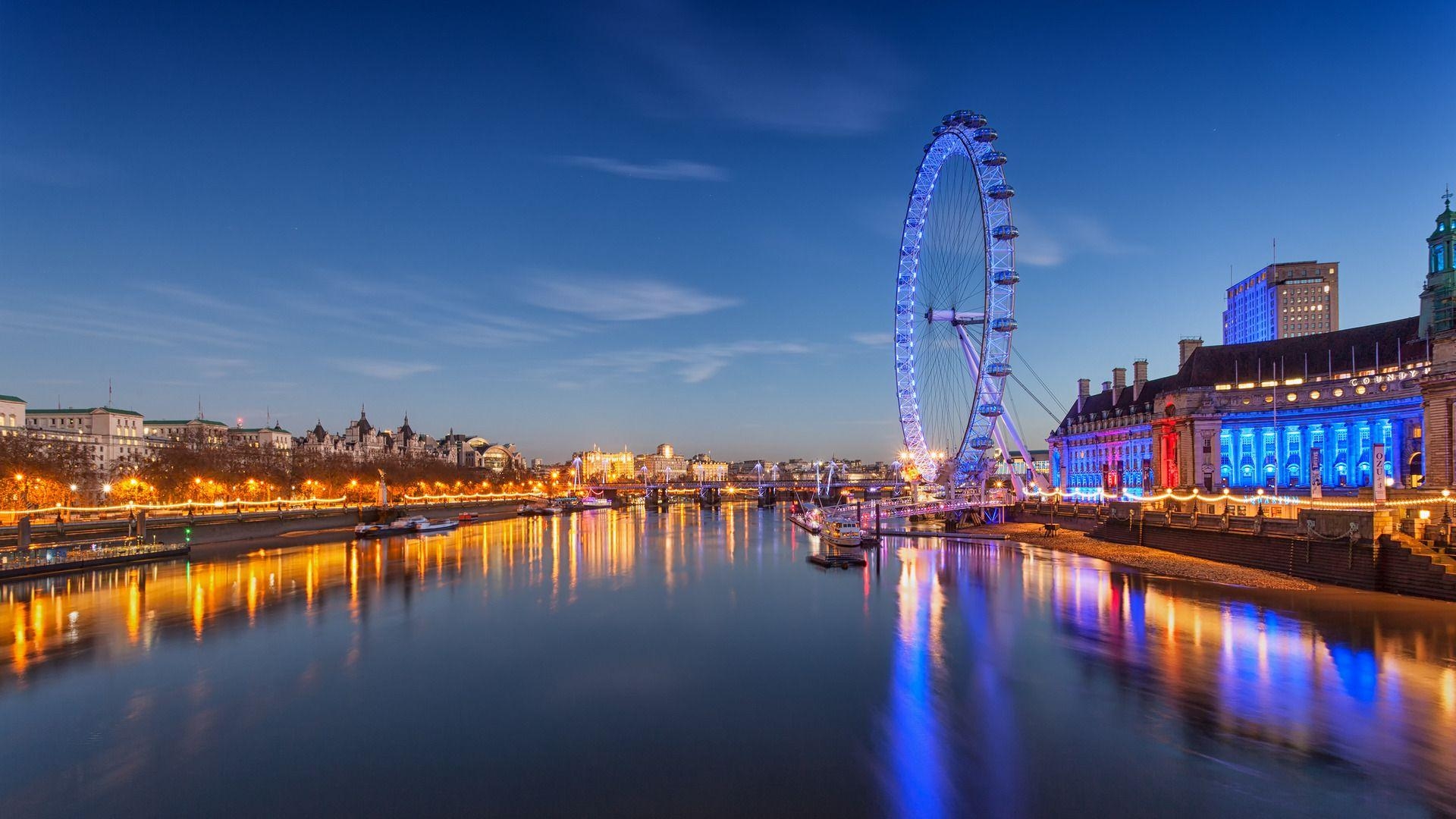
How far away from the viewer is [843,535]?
57750 mm

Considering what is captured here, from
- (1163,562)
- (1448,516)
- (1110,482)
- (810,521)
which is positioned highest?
(1448,516)

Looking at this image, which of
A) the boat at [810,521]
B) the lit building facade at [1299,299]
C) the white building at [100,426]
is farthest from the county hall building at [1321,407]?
the white building at [100,426]

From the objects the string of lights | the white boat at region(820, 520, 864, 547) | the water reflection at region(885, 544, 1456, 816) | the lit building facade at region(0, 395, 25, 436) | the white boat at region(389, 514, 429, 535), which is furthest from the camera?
the lit building facade at region(0, 395, 25, 436)

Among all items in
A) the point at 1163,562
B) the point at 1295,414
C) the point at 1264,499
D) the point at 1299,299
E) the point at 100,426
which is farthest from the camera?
the point at 1299,299

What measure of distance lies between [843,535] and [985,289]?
25.1 m

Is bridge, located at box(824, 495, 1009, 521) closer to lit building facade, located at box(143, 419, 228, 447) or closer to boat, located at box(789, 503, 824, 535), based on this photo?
boat, located at box(789, 503, 824, 535)

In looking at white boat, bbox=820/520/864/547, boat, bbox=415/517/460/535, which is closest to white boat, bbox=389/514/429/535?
boat, bbox=415/517/460/535

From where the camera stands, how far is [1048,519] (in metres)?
68.4

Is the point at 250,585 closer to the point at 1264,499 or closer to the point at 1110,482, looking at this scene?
the point at 1264,499

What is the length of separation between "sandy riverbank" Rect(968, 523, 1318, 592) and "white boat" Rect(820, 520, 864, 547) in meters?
13.1

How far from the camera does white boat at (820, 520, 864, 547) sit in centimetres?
5550

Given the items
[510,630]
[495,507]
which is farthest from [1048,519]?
[495,507]

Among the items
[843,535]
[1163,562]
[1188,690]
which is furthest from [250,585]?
[1163,562]

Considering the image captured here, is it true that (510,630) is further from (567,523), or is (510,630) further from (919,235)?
(567,523)
